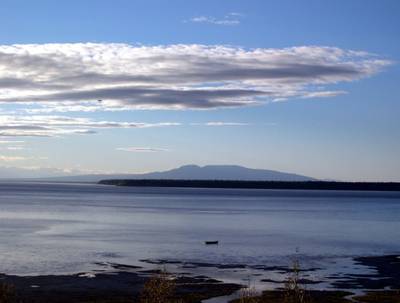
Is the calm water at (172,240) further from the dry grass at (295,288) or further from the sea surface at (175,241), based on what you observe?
the dry grass at (295,288)

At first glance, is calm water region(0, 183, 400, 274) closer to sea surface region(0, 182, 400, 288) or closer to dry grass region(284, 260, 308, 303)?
sea surface region(0, 182, 400, 288)

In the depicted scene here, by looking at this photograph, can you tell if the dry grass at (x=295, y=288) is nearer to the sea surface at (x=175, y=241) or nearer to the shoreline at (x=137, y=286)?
the shoreline at (x=137, y=286)

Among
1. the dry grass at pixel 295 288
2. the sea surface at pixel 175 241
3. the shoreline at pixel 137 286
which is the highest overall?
the dry grass at pixel 295 288

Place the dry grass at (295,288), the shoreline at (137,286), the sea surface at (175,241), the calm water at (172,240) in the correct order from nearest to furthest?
1. the dry grass at (295,288)
2. the shoreline at (137,286)
3. the sea surface at (175,241)
4. the calm water at (172,240)

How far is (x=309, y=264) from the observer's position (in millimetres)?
45781

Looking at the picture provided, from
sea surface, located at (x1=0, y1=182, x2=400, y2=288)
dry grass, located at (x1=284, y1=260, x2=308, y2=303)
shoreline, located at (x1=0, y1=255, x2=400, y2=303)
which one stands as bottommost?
shoreline, located at (x1=0, y1=255, x2=400, y2=303)

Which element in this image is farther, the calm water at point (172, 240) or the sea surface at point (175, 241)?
the calm water at point (172, 240)

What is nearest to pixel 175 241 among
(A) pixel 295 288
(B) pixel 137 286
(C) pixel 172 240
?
(C) pixel 172 240

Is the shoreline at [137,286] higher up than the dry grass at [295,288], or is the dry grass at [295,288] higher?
the dry grass at [295,288]

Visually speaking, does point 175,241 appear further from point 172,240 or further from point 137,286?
point 137,286

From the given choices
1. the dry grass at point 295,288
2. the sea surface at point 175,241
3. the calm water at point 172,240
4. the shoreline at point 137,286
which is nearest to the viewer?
the dry grass at point 295,288

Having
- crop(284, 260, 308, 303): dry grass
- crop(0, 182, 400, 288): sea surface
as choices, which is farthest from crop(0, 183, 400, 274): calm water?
crop(284, 260, 308, 303): dry grass

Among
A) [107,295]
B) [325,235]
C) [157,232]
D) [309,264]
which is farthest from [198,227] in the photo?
[107,295]

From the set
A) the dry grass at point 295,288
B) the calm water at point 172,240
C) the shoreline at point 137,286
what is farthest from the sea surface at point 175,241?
the dry grass at point 295,288
